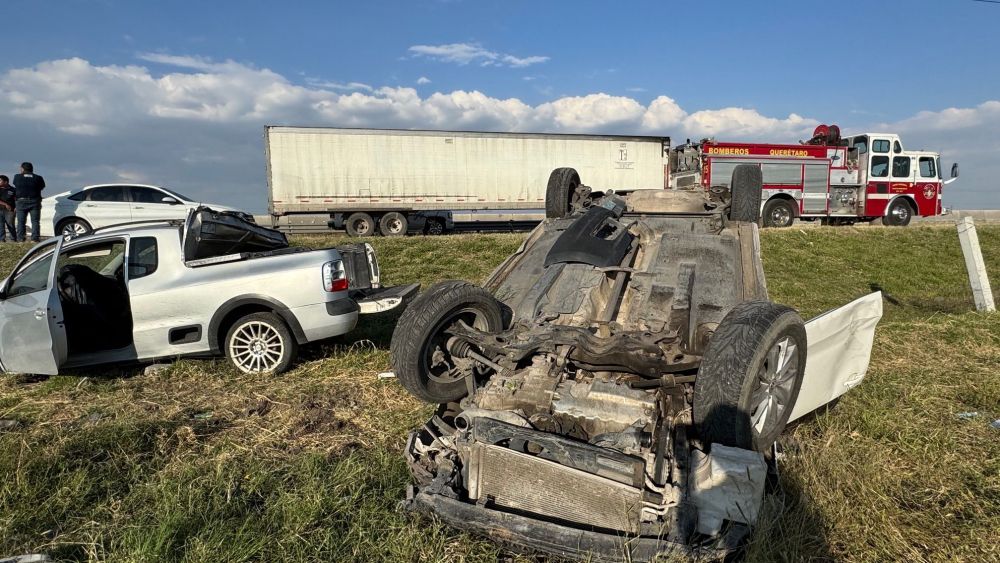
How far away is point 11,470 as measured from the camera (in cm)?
338

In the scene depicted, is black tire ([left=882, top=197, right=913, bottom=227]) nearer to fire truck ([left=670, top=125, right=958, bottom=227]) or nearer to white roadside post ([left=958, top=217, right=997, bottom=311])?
fire truck ([left=670, top=125, right=958, bottom=227])

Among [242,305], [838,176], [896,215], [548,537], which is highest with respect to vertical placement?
[838,176]

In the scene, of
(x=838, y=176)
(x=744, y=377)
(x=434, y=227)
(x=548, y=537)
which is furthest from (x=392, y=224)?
(x=548, y=537)

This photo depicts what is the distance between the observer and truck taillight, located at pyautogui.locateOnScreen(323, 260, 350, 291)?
5441mm

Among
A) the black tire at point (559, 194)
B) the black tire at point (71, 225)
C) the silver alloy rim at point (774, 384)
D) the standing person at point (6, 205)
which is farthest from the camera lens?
the black tire at point (71, 225)

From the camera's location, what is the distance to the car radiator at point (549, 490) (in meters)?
2.43

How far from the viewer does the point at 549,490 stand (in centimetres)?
255

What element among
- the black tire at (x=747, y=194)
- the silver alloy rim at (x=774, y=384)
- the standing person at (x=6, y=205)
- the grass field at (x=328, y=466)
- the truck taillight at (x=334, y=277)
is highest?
the standing person at (x=6, y=205)

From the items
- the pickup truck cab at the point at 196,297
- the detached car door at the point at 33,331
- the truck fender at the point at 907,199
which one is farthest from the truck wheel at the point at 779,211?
→ the detached car door at the point at 33,331

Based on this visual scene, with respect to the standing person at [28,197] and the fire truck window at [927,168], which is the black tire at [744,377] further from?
the fire truck window at [927,168]

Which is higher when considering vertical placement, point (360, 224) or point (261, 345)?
point (360, 224)

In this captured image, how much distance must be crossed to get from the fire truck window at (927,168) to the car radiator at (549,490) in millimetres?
20053

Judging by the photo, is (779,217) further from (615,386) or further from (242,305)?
(615,386)

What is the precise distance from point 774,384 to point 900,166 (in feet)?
59.6
